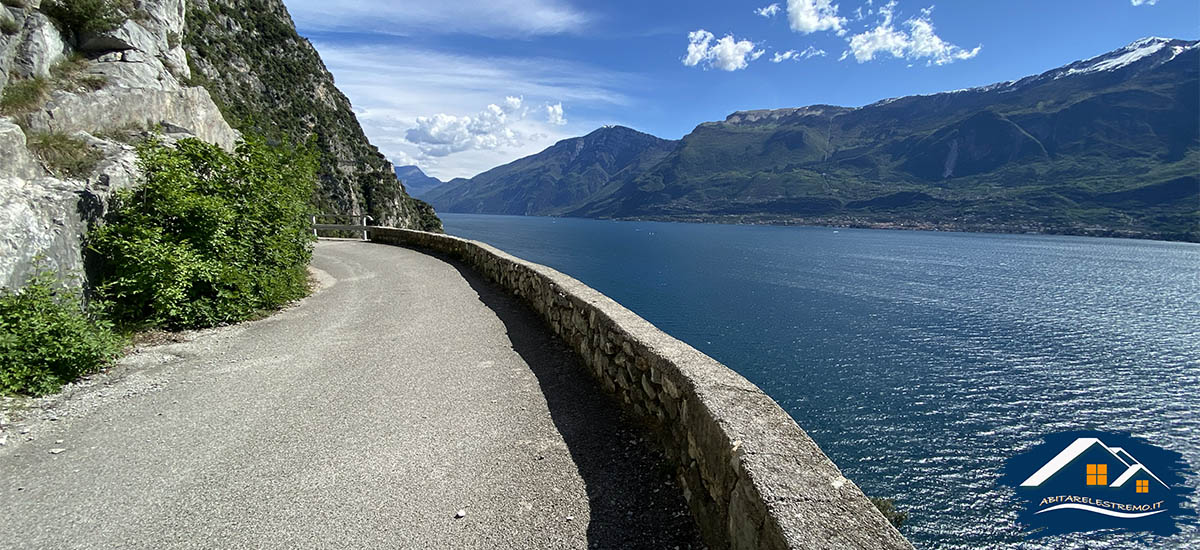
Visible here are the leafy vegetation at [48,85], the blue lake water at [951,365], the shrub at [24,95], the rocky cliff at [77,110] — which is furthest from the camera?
the blue lake water at [951,365]

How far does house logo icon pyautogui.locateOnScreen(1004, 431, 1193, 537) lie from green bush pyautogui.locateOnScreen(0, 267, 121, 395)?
1912 centimetres

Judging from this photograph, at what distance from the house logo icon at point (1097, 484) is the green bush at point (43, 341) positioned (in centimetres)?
1912

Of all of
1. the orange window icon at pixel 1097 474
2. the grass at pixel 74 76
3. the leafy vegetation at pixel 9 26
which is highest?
the leafy vegetation at pixel 9 26

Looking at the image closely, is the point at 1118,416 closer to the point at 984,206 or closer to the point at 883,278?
the point at 883,278

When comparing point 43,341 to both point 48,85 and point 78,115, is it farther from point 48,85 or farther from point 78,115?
point 48,85

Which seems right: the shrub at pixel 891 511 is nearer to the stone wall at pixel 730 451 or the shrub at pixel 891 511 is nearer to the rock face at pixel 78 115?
the stone wall at pixel 730 451

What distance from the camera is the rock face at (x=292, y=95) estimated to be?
198ft

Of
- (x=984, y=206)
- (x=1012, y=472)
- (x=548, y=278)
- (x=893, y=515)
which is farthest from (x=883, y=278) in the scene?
(x=984, y=206)

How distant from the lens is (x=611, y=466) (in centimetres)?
426

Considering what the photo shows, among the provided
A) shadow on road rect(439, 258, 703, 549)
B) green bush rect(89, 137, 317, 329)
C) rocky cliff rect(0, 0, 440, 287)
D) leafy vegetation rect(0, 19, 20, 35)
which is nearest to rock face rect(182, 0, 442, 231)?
rocky cliff rect(0, 0, 440, 287)

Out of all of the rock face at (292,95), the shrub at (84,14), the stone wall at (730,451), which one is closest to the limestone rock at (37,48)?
the shrub at (84,14)

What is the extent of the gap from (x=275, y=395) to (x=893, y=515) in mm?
13221

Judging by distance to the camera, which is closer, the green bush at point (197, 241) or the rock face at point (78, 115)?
the rock face at point (78, 115)

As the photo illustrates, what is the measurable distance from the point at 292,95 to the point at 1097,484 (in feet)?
305
